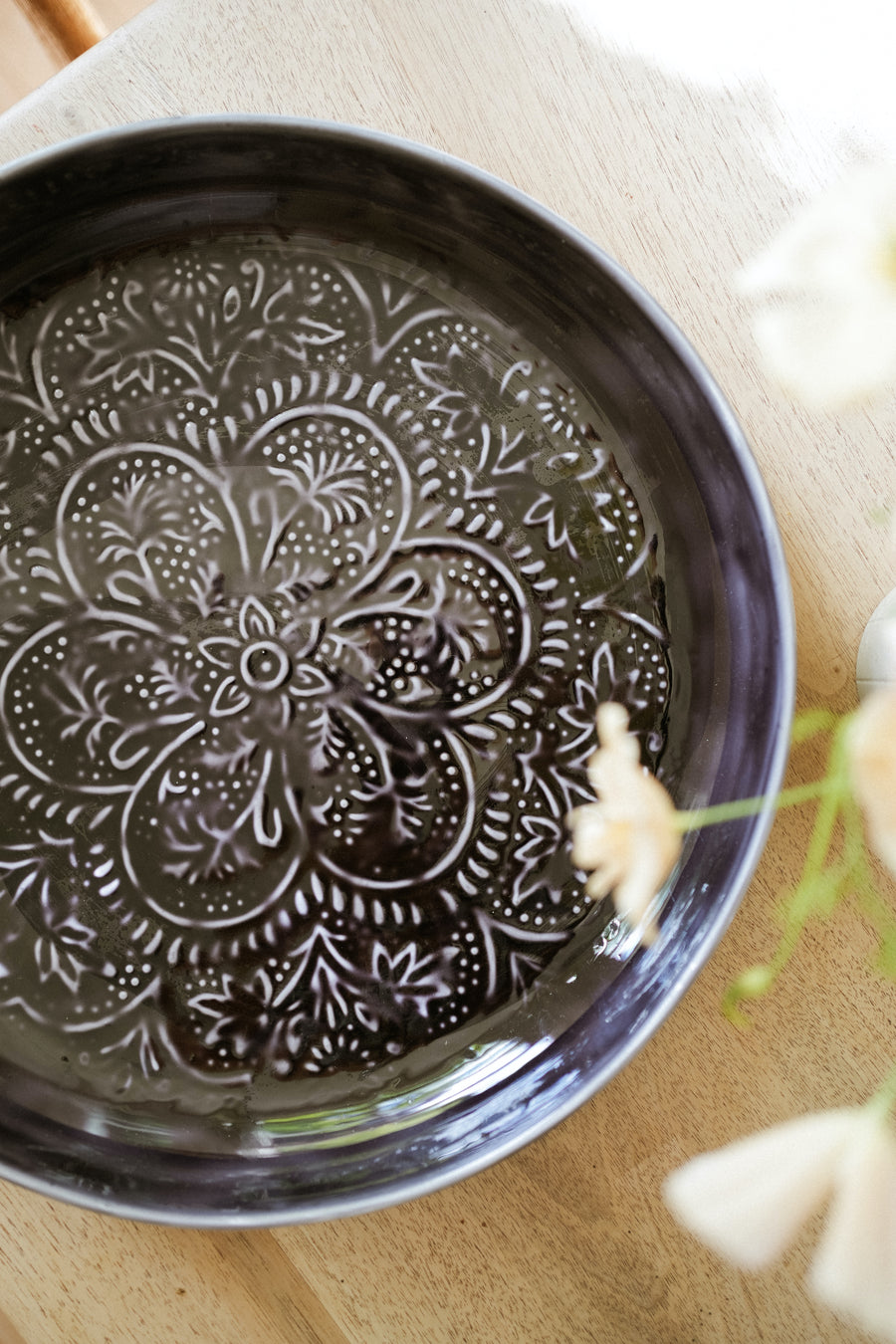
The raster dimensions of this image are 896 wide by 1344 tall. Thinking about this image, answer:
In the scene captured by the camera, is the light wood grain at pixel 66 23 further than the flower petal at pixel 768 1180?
Yes

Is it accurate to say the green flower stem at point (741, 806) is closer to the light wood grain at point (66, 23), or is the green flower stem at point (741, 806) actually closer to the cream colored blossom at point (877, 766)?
the cream colored blossom at point (877, 766)

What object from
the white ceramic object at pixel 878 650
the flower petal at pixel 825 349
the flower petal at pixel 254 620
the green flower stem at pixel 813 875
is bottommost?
the green flower stem at pixel 813 875

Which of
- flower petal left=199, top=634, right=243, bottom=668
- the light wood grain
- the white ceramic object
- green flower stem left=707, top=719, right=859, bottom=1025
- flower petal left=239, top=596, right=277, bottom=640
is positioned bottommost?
green flower stem left=707, top=719, right=859, bottom=1025

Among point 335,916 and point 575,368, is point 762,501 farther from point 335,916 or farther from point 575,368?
point 335,916

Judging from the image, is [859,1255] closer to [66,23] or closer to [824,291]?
[824,291]

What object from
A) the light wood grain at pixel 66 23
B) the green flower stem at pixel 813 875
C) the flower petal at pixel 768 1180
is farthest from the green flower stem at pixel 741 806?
the light wood grain at pixel 66 23

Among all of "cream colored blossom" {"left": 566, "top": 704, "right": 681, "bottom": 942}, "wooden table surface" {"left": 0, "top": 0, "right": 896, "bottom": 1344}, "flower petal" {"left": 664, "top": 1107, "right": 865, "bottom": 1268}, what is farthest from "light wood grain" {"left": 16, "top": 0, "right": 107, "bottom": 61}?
"flower petal" {"left": 664, "top": 1107, "right": 865, "bottom": 1268}

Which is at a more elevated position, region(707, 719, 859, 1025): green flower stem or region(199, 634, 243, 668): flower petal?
region(199, 634, 243, 668): flower petal

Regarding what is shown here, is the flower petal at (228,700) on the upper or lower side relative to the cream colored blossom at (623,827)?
upper

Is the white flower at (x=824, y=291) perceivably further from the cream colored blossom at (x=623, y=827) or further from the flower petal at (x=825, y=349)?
the cream colored blossom at (x=623, y=827)

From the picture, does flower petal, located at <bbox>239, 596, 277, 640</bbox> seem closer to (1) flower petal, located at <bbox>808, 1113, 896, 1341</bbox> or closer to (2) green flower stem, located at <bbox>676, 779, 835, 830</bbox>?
(2) green flower stem, located at <bbox>676, 779, 835, 830</bbox>
